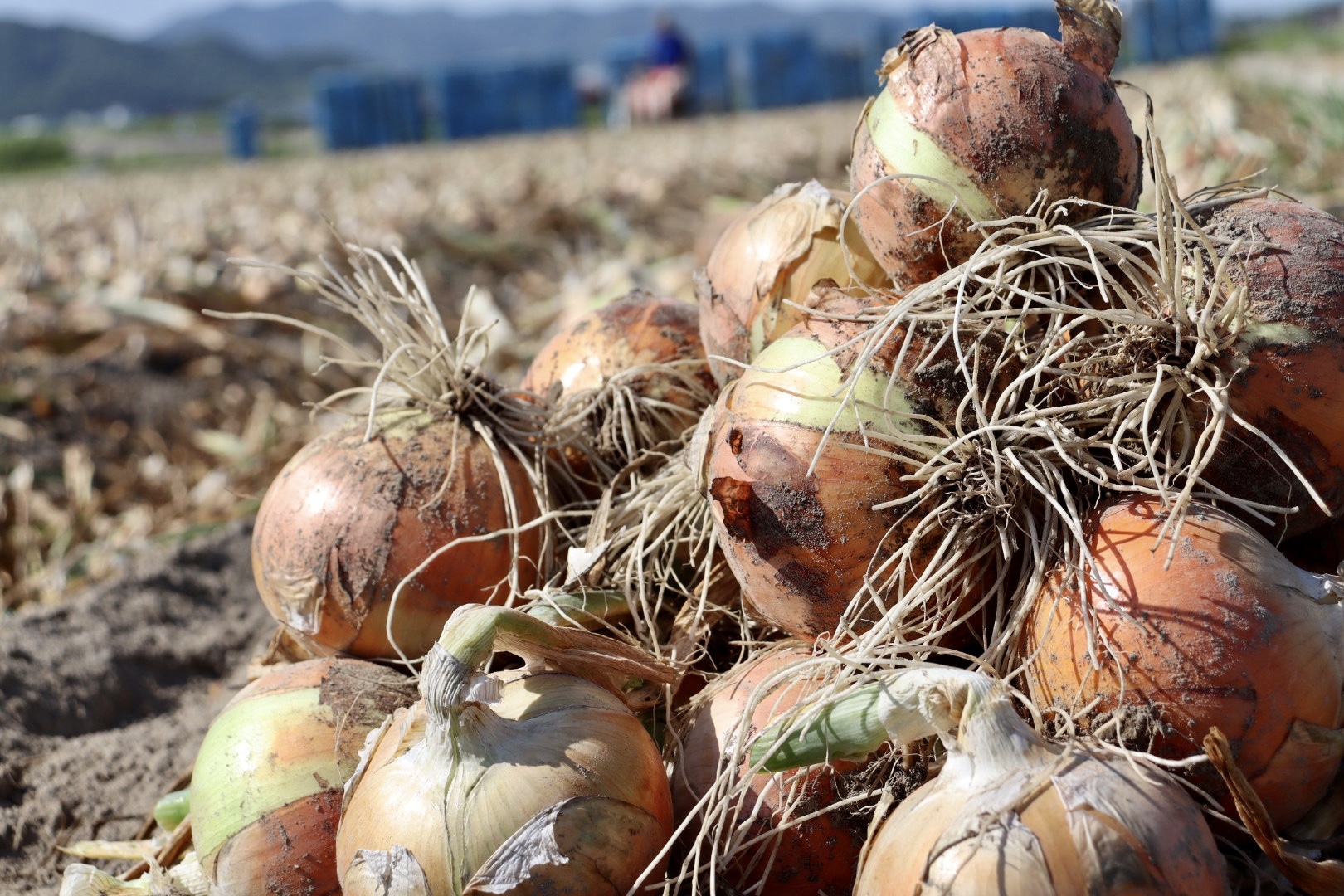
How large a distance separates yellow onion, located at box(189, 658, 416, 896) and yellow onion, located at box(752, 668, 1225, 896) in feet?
2.24

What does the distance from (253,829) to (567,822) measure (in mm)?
522

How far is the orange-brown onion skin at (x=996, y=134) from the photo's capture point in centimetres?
150

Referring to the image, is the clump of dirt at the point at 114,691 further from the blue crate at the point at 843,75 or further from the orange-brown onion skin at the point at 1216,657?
the blue crate at the point at 843,75

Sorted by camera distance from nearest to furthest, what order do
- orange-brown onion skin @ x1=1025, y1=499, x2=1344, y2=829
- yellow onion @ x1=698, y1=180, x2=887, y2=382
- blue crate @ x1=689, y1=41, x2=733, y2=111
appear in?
1. orange-brown onion skin @ x1=1025, y1=499, x2=1344, y2=829
2. yellow onion @ x1=698, y1=180, x2=887, y2=382
3. blue crate @ x1=689, y1=41, x2=733, y2=111

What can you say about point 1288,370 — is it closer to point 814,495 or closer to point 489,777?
point 814,495

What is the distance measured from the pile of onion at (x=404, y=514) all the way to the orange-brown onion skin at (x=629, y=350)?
239 millimetres

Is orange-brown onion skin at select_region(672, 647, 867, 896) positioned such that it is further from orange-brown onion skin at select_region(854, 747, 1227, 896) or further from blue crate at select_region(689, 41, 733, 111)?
blue crate at select_region(689, 41, 733, 111)

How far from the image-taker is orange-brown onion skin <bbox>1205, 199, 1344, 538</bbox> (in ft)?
4.51

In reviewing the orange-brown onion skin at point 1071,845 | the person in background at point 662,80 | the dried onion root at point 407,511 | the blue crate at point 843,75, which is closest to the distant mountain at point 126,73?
the blue crate at point 843,75

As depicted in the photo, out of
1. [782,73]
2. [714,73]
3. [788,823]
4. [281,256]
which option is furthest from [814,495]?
[714,73]

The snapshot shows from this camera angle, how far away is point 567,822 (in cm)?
129

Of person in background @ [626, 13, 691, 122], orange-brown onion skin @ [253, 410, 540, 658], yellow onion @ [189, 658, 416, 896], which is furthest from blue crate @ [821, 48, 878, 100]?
yellow onion @ [189, 658, 416, 896]

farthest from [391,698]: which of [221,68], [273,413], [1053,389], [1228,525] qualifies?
[221,68]

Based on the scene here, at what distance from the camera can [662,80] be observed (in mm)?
22031
